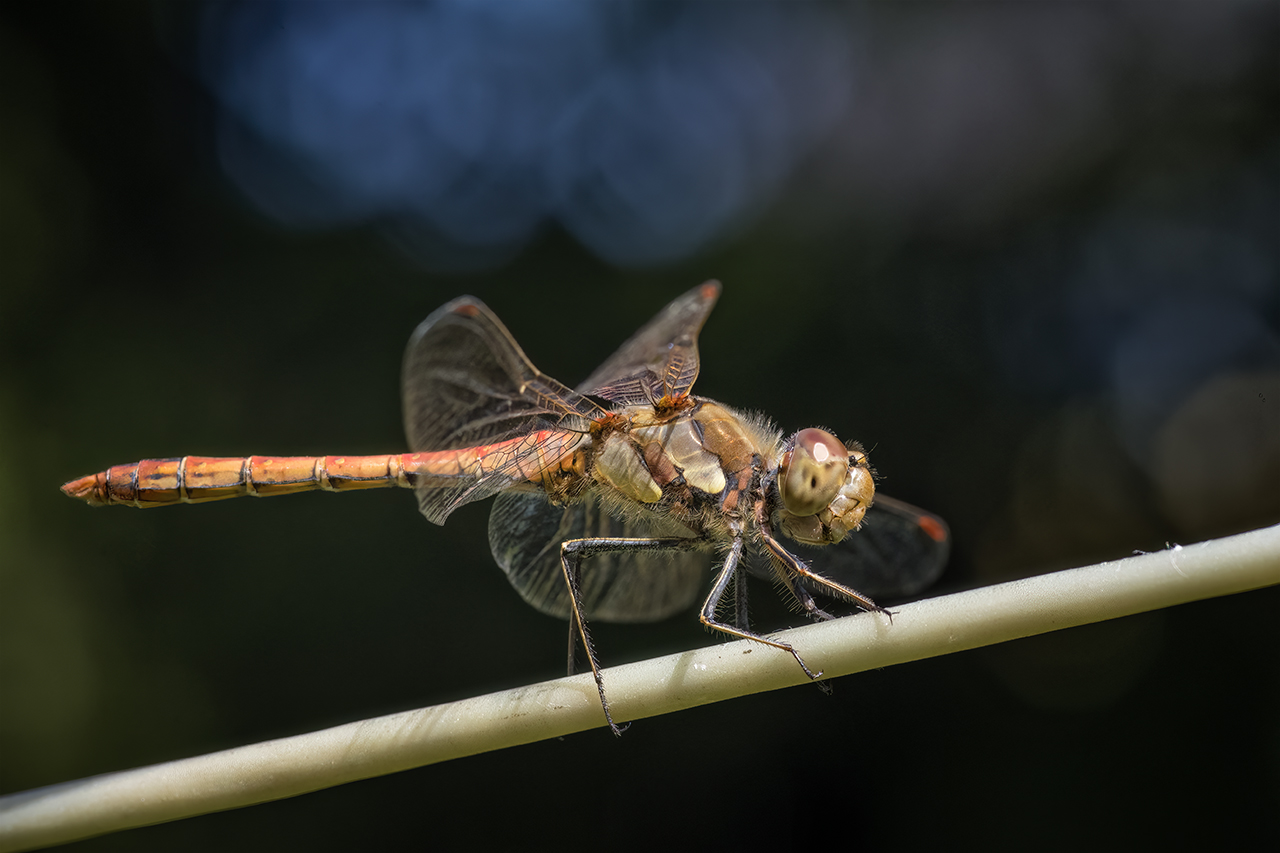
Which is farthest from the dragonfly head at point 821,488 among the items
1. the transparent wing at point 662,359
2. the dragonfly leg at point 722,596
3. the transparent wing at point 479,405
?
the transparent wing at point 479,405

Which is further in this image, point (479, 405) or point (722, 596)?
point (479, 405)

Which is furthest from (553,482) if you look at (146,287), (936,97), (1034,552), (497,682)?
(936,97)

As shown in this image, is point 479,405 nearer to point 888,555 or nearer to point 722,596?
point 722,596

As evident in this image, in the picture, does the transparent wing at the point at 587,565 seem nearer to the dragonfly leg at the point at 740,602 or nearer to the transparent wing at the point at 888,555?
the dragonfly leg at the point at 740,602

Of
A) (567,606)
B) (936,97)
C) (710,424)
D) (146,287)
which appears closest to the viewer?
(710,424)

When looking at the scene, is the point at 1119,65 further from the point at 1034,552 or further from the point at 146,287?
the point at 146,287

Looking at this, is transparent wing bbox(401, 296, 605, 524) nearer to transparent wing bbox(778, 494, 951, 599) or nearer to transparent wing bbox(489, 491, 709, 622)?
transparent wing bbox(489, 491, 709, 622)

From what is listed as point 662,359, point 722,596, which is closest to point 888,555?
point 722,596
